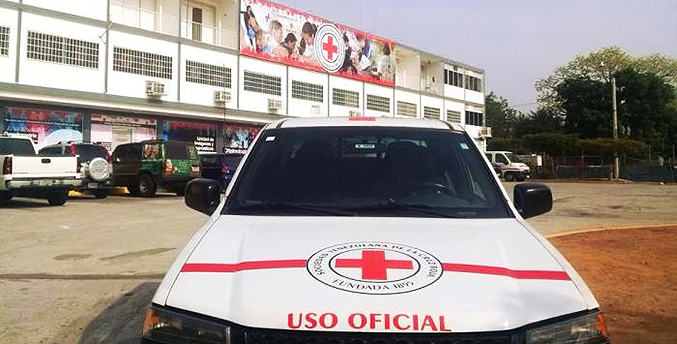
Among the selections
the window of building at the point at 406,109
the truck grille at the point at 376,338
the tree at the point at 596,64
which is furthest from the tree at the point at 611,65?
the truck grille at the point at 376,338

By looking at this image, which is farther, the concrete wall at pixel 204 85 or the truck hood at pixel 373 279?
the concrete wall at pixel 204 85

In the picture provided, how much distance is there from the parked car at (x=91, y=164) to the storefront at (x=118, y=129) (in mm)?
7786

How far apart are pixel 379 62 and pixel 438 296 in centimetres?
4163

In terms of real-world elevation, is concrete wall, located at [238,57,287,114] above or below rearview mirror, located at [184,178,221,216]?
above

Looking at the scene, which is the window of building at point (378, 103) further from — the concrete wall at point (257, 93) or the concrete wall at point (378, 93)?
the concrete wall at point (257, 93)

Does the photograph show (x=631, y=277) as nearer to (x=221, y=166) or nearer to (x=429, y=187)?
(x=429, y=187)

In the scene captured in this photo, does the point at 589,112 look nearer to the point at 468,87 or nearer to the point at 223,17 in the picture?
the point at 468,87

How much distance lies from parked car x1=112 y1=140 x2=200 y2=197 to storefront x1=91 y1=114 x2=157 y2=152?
A: 6.62m

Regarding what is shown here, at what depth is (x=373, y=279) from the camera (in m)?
2.27

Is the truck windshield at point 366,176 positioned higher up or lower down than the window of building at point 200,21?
lower down

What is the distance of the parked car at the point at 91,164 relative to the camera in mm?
17156

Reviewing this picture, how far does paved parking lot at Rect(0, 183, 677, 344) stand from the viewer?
4.88 meters

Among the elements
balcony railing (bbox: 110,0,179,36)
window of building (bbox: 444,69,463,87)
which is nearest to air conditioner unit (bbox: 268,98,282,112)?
balcony railing (bbox: 110,0,179,36)

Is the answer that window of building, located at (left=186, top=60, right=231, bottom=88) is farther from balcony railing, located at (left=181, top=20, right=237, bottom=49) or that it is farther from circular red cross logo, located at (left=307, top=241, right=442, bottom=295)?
circular red cross logo, located at (left=307, top=241, right=442, bottom=295)
